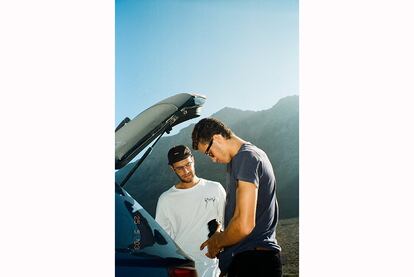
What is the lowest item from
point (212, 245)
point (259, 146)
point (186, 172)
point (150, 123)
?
point (212, 245)

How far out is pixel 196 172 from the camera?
4.32 m

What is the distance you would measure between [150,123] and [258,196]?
33.7 inches

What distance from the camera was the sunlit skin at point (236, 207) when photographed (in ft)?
13.5

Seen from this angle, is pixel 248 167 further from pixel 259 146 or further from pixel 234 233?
pixel 234 233

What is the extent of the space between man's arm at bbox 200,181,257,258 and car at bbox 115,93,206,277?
320 mm

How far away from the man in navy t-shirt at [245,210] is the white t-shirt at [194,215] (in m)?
0.06

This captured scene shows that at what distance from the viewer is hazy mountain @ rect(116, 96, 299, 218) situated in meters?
4.30

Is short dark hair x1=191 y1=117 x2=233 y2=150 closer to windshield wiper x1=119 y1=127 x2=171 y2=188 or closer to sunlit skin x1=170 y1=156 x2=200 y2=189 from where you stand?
sunlit skin x1=170 y1=156 x2=200 y2=189

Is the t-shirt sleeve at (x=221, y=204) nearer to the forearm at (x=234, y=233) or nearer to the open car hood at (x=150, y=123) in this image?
the forearm at (x=234, y=233)

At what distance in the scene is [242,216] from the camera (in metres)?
4.11

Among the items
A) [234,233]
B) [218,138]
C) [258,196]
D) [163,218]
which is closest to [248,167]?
[258,196]
